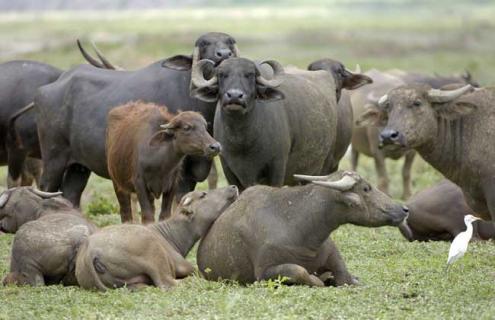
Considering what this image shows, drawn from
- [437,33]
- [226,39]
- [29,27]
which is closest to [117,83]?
[226,39]

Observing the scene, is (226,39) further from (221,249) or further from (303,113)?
(221,249)

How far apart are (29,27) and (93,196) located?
7517 centimetres

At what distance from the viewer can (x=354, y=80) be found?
15875 millimetres

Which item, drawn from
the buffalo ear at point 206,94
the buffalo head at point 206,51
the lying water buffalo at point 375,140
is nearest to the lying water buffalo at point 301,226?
the buffalo ear at point 206,94

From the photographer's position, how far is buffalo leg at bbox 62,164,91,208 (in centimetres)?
1484

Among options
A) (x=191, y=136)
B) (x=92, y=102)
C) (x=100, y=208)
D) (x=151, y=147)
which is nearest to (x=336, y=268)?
(x=191, y=136)

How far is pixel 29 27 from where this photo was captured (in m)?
91.2

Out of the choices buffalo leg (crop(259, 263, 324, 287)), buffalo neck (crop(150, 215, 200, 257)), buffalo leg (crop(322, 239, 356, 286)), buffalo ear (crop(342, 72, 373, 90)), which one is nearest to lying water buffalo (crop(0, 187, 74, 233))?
buffalo neck (crop(150, 215, 200, 257))

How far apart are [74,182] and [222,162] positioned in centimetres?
264

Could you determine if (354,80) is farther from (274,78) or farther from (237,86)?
(237,86)

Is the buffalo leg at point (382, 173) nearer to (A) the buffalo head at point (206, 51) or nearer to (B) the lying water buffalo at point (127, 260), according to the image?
(A) the buffalo head at point (206, 51)

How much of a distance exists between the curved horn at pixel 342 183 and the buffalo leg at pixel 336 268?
61 centimetres

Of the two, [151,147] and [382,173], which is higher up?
[151,147]

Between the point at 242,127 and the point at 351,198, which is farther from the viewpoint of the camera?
the point at 242,127
